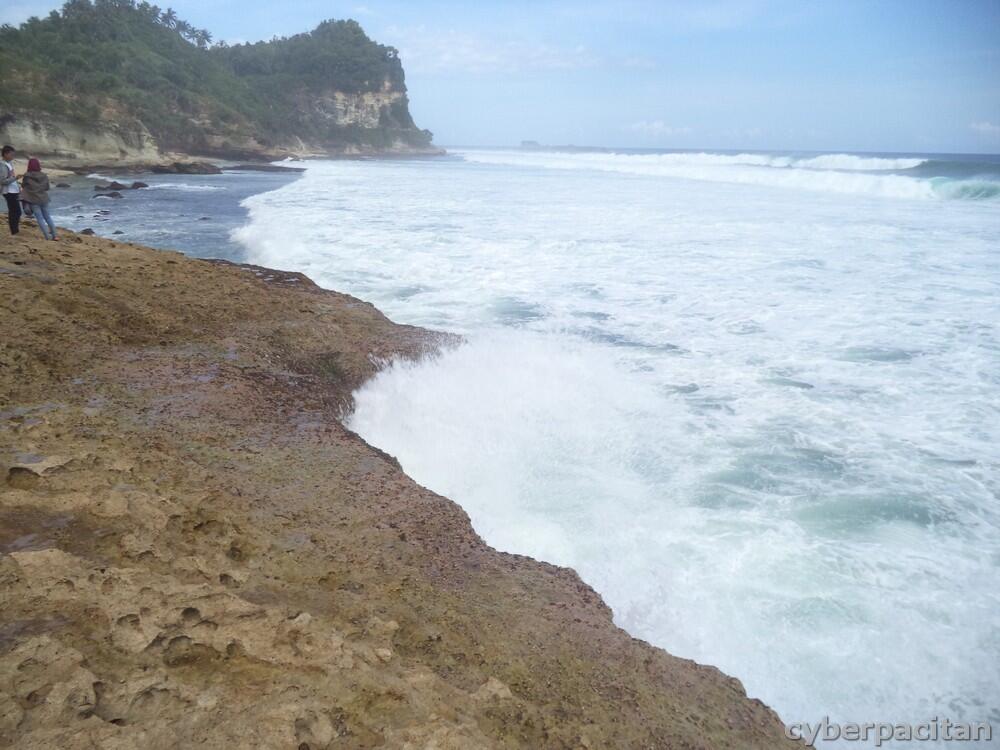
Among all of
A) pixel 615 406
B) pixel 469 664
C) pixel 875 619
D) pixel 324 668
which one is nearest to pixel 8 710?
pixel 324 668

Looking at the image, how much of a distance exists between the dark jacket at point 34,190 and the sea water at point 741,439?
11.9 ft

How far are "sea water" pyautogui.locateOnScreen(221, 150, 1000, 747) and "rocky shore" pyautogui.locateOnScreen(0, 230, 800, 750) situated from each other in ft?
2.82

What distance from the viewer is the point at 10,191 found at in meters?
7.07

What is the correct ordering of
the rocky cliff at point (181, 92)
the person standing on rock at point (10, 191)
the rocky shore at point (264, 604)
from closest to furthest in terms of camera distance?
the rocky shore at point (264, 604), the person standing on rock at point (10, 191), the rocky cliff at point (181, 92)

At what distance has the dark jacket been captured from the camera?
23.8 ft

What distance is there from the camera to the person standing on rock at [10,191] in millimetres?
6883

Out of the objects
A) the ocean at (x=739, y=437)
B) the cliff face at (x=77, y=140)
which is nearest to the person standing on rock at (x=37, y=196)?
the ocean at (x=739, y=437)

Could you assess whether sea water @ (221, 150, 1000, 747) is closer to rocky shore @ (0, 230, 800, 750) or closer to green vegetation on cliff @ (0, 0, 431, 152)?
rocky shore @ (0, 230, 800, 750)

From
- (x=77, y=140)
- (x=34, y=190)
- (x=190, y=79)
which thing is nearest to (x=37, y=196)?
(x=34, y=190)

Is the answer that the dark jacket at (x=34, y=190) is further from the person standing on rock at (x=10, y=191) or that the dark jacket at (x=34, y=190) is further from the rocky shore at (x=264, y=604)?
the rocky shore at (x=264, y=604)

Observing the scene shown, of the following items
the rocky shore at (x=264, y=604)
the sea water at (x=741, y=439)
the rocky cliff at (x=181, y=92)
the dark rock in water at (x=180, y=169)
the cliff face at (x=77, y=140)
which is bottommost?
the sea water at (x=741, y=439)

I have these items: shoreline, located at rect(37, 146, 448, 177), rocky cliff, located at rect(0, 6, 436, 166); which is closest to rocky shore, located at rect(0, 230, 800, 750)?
shoreline, located at rect(37, 146, 448, 177)

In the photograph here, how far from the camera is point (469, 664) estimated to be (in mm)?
2098

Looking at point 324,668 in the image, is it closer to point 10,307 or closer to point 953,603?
point 953,603
